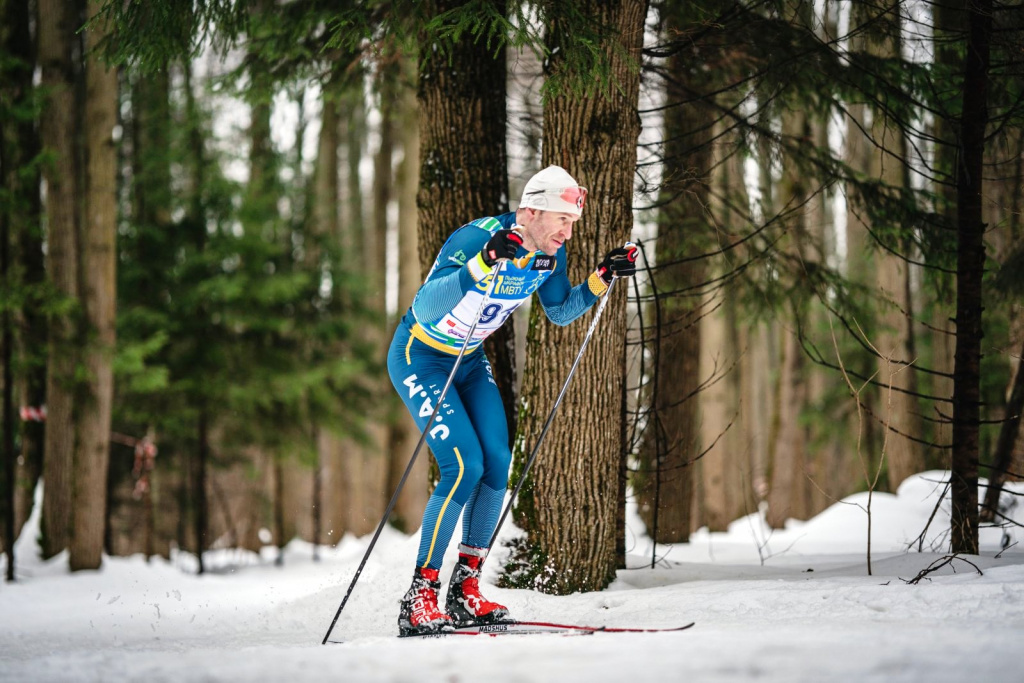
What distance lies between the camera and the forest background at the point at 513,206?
5176mm

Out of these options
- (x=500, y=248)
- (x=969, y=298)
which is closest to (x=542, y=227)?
(x=500, y=248)

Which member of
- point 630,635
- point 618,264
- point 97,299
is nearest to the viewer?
point 630,635

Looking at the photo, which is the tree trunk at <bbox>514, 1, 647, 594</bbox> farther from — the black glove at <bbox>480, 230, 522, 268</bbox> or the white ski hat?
the black glove at <bbox>480, 230, 522, 268</bbox>

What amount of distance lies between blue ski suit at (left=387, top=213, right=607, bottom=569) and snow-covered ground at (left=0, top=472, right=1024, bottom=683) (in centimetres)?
72

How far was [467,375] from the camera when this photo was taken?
4562 millimetres

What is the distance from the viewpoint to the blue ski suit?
416 cm

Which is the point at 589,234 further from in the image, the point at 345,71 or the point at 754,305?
the point at 754,305

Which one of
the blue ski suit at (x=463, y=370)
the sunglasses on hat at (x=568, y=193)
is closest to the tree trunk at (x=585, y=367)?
the blue ski suit at (x=463, y=370)

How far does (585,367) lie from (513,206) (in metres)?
6.77

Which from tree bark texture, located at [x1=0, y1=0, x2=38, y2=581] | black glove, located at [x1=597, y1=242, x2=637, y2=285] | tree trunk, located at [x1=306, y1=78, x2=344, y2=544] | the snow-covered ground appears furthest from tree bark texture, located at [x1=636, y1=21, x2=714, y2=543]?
tree trunk, located at [x1=306, y1=78, x2=344, y2=544]

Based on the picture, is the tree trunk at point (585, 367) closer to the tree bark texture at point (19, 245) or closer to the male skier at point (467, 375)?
the male skier at point (467, 375)

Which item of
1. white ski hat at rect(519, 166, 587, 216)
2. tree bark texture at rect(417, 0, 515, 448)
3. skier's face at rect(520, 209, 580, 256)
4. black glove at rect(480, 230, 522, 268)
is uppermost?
tree bark texture at rect(417, 0, 515, 448)

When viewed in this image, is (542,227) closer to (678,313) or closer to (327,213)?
(678,313)

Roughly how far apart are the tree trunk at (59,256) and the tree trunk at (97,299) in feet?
0.52
